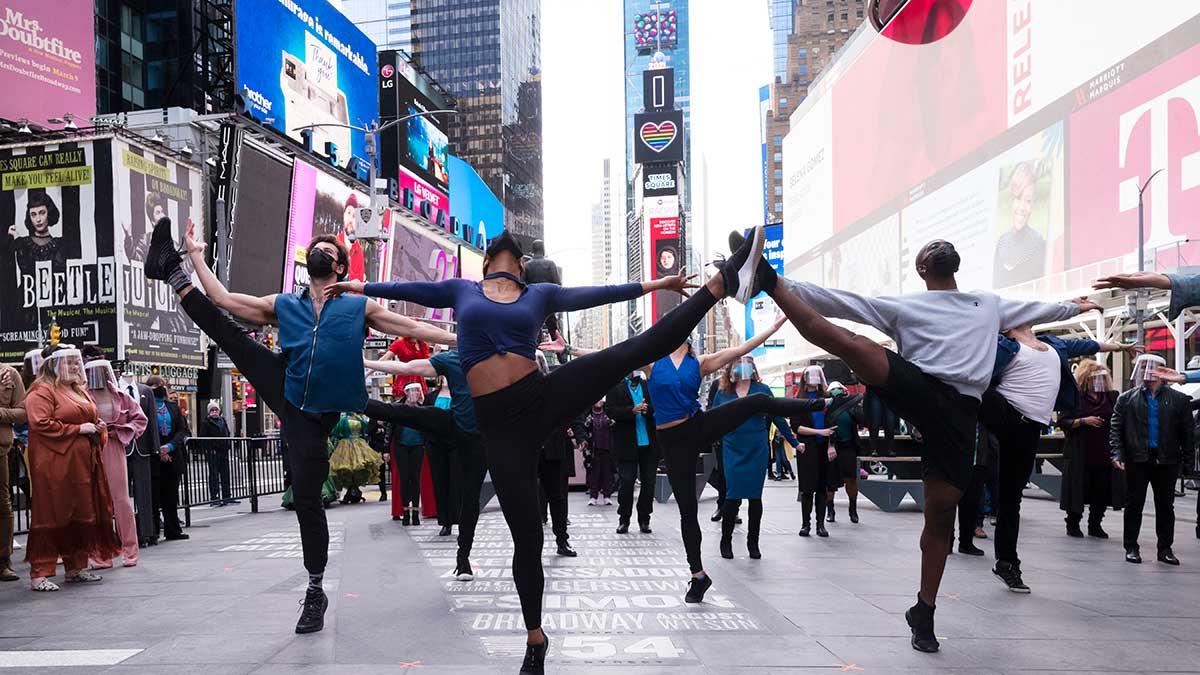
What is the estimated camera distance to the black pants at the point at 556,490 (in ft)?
29.5

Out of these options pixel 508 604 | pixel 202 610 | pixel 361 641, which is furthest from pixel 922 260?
pixel 202 610

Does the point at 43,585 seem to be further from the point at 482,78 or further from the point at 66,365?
the point at 482,78

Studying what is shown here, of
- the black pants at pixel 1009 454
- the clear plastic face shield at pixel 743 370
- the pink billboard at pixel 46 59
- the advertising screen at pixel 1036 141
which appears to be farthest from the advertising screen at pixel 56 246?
the black pants at pixel 1009 454

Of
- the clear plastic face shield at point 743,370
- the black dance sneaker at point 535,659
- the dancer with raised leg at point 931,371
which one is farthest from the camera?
the clear plastic face shield at point 743,370

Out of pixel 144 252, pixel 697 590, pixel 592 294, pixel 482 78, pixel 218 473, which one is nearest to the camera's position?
pixel 592 294

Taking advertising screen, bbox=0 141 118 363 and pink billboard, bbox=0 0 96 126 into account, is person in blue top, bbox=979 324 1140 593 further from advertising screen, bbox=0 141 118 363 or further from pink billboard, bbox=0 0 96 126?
pink billboard, bbox=0 0 96 126

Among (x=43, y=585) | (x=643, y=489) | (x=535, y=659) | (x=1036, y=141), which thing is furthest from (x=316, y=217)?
(x=535, y=659)

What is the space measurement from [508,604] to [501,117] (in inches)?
4684

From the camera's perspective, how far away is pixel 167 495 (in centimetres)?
1115

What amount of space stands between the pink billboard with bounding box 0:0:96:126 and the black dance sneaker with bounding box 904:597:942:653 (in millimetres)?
30427

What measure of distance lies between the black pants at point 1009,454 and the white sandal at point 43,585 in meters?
6.77

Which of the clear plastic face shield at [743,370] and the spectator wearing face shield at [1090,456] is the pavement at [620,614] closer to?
the spectator wearing face shield at [1090,456]

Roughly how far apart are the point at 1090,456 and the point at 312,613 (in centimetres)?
854

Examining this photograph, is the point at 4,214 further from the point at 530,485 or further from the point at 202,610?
the point at 530,485
